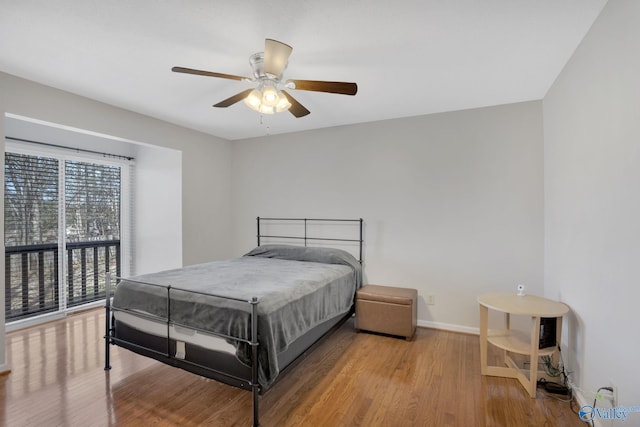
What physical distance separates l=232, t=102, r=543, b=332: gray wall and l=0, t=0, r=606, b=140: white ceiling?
44 centimetres

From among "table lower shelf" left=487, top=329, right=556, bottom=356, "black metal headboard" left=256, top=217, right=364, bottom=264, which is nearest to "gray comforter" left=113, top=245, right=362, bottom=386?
"black metal headboard" left=256, top=217, right=364, bottom=264

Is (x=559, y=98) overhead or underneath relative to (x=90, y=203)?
overhead

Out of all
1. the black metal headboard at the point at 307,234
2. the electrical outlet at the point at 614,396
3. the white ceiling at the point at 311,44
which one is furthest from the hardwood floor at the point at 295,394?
the white ceiling at the point at 311,44

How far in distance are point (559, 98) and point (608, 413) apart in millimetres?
2349

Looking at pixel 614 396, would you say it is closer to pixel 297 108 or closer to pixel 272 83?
pixel 297 108

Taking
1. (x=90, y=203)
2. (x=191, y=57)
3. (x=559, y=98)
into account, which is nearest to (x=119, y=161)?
(x=90, y=203)

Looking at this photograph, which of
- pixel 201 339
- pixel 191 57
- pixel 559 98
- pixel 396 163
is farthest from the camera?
pixel 396 163

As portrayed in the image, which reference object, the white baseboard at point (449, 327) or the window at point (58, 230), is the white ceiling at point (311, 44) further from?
the white baseboard at point (449, 327)

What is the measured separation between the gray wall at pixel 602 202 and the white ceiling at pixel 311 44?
294mm

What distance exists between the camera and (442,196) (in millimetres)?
3588

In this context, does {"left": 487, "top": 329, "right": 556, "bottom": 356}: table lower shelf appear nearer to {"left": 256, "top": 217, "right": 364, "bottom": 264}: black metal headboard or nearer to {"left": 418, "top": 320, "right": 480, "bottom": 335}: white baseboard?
{"left": 418, "top": 320, "right": 480, "bottom": 335}: white baseboard

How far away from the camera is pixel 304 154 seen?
174 inches

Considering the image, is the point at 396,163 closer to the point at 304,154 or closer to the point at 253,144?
the point at 304,154

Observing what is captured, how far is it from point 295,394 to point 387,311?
1421 mm
